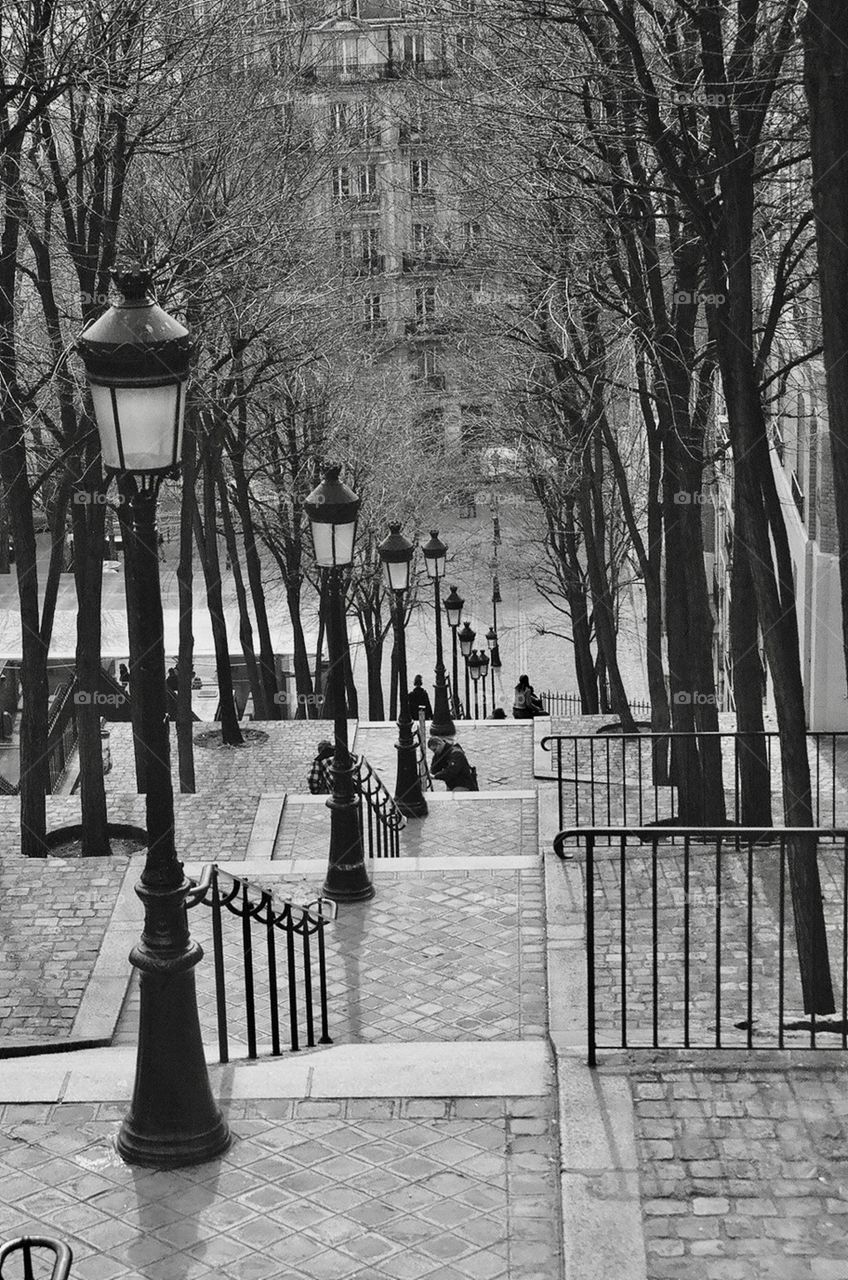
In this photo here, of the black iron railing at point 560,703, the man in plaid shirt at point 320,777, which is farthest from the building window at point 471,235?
the black iron railing at point 560,703

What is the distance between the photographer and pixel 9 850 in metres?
16.4

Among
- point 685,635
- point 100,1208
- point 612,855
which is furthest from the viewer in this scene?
point 685,635

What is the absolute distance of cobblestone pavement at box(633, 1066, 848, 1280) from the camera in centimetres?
607

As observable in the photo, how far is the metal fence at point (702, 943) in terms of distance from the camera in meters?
7.70

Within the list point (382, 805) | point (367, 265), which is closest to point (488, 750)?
point (382, 805)

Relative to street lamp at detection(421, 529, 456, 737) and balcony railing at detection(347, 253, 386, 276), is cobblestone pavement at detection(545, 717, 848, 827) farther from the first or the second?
balcony railing at detection(347, 253, 386, 276)

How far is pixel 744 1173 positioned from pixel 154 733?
3069 millimetres

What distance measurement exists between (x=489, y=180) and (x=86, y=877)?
313 inches

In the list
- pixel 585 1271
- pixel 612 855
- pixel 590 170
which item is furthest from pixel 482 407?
pixel 585 1271

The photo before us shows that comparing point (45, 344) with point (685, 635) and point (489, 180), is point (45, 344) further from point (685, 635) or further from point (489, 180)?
point (685, 635)

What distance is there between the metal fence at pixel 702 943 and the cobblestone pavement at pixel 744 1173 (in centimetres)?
36

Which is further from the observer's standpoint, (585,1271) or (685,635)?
(685,635)

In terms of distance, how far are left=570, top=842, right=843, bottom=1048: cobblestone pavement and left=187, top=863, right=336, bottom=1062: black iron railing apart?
5.50 feet

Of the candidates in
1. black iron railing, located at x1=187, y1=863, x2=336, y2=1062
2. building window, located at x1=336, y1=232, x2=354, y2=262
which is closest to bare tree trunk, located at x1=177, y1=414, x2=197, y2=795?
building window, located at x1=336, y1=232, x2=354, y2=262
